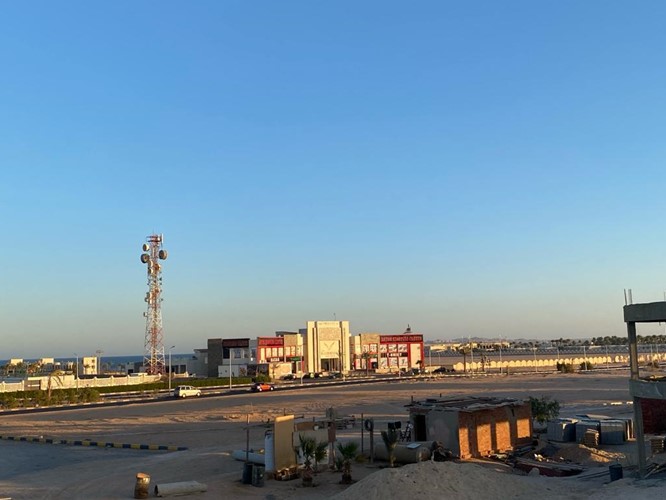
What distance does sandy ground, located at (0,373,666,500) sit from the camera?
22.6 m

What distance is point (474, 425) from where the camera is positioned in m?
Result: 32.3

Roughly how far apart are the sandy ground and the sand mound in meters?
0.04

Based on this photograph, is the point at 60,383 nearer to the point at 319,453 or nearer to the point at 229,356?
the point at 229,356

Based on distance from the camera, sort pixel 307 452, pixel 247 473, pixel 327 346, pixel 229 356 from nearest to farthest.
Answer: pixel 247 473
pixel 307 452
pixel 229 356
pixel 327 346

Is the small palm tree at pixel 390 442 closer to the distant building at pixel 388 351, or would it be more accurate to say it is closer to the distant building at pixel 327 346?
A: the distant building at pixel 327 346

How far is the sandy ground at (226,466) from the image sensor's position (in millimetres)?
22594

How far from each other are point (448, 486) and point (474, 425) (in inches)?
419

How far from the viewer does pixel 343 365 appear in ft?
378

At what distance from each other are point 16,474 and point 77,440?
11.4 m

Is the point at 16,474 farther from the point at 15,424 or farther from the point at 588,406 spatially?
the point at 588,406

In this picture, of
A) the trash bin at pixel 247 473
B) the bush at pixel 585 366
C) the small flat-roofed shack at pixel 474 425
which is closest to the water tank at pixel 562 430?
the small flat-roofed shack at pixel 474 425

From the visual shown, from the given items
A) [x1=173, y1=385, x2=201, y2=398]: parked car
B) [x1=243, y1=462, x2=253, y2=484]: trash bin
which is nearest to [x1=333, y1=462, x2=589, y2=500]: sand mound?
[x1=243, y1=462, x2=253, y2=484]: trash bin

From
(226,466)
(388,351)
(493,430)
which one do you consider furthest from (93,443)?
(388,351)

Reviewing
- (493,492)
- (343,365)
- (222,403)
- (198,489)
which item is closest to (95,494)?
(198,489)
